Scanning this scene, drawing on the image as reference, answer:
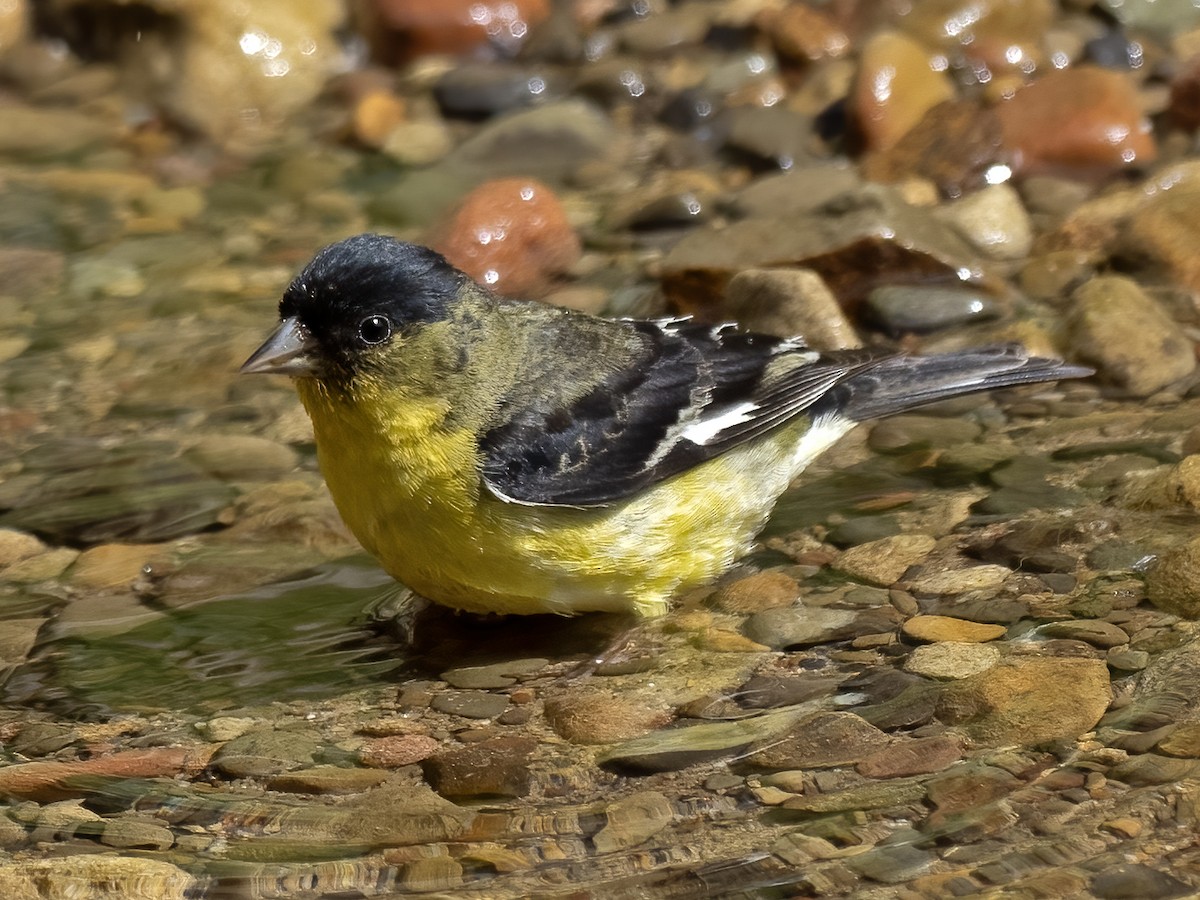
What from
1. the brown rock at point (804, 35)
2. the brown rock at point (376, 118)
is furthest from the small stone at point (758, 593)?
the brown rock at point (804, 35)

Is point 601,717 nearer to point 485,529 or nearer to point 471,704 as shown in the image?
point 471,704

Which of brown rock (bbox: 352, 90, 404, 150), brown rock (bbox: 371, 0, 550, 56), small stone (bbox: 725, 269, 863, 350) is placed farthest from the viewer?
brown rock (bbox: 371, 0, 550, 56)

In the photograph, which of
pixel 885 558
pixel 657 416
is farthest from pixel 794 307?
pixel 885 558

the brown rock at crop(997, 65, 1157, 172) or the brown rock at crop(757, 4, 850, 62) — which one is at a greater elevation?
the brown rock at crop(757, 4, 850, 62)

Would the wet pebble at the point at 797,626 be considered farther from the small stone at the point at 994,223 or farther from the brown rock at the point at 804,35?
the brown rock at the point at 804,35

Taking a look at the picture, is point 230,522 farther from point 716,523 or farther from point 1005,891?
point 1005,891

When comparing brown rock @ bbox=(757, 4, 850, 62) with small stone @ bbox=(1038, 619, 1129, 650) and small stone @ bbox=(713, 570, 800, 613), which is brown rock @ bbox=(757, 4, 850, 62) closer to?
small stone @ bbox=(713, 570, 800, 613)

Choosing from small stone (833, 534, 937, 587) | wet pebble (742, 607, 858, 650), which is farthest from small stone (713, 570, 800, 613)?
small stone (833, 534, 937, 587)
